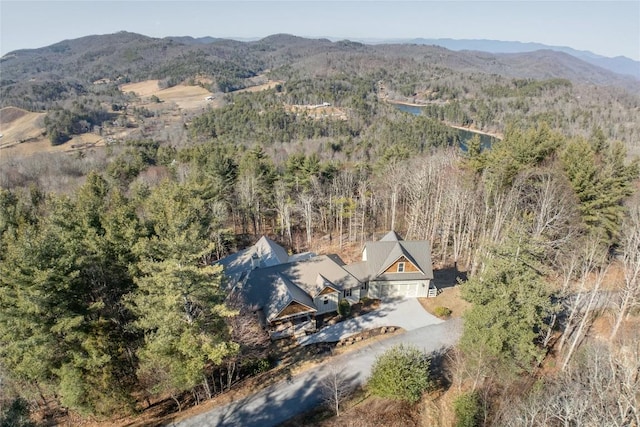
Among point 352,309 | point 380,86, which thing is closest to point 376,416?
point 352,309

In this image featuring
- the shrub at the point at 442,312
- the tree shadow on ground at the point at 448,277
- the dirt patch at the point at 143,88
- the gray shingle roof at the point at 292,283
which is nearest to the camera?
the gray shingle roof at the point at 292,283

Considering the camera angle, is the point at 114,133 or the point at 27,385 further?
the point at 114,133

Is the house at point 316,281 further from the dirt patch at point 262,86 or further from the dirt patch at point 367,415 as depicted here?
the dirt patch at point 262,86

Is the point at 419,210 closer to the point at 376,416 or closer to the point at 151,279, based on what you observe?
the point at 376,416

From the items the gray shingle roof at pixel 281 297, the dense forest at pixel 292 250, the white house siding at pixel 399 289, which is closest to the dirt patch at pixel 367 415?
the dense forest at pixel 292 250

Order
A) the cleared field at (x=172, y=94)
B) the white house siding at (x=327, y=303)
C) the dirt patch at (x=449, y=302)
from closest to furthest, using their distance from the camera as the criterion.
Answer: the white house siding at (x=327, y=303)
the dirt patch at (x=449, y=302)
the cleared field at (x=172, y=94)

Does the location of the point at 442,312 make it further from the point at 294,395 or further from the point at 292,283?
the point at 294,395

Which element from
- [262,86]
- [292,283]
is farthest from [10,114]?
[292,283]
